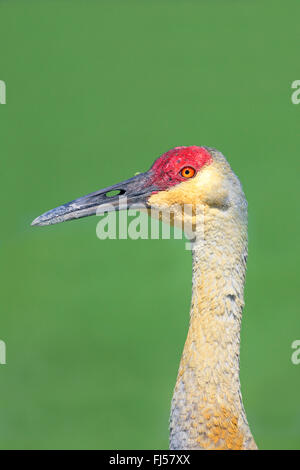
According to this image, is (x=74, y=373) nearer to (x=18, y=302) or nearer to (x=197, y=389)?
(x=18, y=302)

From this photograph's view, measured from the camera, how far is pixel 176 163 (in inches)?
123

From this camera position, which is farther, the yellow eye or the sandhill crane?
the yellow eye

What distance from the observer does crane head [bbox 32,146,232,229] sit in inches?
121

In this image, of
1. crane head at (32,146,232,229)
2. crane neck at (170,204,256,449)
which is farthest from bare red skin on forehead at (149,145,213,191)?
crane neck at (170,204,256,449)

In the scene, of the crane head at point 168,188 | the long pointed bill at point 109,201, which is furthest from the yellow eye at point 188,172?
the long pointed bill at point 109,201

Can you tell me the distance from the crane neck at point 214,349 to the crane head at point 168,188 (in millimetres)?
86

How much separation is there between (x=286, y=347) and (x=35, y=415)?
1610 mm

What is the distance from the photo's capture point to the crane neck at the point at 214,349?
294 cm

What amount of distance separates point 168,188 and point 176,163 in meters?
0.09

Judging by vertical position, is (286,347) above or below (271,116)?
below

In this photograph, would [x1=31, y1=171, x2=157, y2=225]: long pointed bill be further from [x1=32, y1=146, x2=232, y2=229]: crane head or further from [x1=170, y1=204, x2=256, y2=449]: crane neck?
[x1=170, y1=204, x2=256, y2=449]: crane neck

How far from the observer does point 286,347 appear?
18.2ft

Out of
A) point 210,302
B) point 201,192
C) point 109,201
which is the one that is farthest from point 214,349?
point 109,201

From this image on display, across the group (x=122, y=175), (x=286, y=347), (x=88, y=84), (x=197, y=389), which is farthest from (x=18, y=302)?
(x=197, y=389)
